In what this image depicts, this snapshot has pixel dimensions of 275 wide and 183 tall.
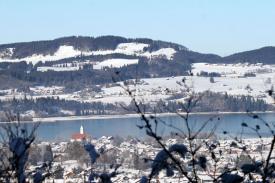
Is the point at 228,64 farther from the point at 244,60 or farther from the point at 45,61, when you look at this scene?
the point at 45,61

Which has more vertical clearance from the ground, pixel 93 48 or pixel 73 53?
pixel 93 48

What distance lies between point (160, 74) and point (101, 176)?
7188 centimetres

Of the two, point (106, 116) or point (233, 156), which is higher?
point (233, 156)

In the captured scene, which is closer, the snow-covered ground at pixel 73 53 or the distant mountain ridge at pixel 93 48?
the snow-covered ground at pixel 73 53

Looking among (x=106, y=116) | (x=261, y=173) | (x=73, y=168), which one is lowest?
(x=106, y=116)

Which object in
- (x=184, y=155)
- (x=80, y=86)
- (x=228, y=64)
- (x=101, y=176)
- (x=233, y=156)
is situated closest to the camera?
(x=184, y=155)

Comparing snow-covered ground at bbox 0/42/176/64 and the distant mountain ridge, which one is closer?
snow-covered ground at bbox 0/42/176/64

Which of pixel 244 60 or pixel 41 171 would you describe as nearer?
pixel 41 171

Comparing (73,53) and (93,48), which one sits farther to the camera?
(93,48)

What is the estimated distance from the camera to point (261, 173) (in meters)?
1.90

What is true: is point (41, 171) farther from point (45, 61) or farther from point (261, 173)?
point (45, 61)

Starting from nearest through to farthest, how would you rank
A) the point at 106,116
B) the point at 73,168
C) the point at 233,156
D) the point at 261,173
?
the point at 261,173
the point at 233,156
the point at 73,168
the point at 106,116

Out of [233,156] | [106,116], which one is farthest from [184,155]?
[106,116]

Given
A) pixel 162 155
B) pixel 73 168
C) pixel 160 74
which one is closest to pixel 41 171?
pixel 162 155
